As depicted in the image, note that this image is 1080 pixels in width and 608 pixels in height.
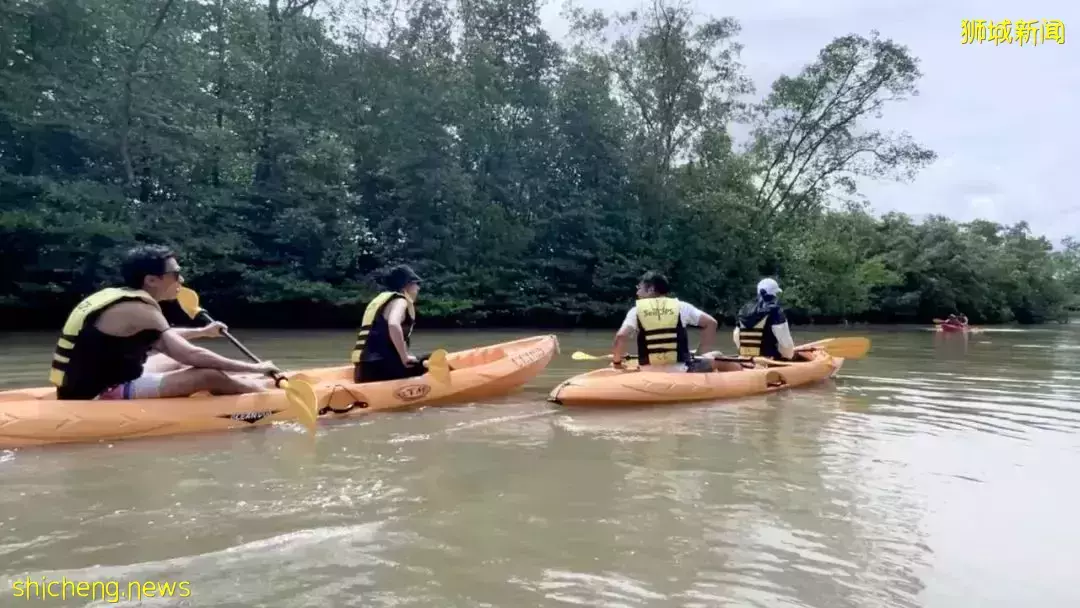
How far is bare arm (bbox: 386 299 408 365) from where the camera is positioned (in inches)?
237

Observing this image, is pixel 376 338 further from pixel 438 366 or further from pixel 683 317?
pixel 683 317

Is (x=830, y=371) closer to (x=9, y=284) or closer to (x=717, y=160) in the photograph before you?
(x=9, y=284)

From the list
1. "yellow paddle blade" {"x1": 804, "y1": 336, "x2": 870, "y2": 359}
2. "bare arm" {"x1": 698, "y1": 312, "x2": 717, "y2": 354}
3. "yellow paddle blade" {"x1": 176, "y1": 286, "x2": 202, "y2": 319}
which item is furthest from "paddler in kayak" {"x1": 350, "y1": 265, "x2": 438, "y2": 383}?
"yellow paddle blade" {"x1": 804, "y1": 336, "x2": 870, "y2": 359}

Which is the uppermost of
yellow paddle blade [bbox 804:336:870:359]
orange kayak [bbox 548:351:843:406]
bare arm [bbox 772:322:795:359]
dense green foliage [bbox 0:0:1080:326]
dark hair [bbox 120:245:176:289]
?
dense green foliage [bbox 0:0:1080:326]

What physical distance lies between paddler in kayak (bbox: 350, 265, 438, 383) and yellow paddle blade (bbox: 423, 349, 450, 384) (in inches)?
8.7

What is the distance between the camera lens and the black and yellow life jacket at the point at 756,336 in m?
7.88

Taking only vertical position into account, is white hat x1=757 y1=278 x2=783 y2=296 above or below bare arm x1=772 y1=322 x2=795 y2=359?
above

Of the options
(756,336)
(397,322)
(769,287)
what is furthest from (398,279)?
(756,336)

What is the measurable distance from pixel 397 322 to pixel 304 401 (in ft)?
4.18

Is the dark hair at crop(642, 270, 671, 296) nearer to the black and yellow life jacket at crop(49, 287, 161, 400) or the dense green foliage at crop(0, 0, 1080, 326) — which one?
the black and yellow life jacket at crop(49, 287, 161, 400)

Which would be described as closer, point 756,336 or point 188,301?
point 188,301

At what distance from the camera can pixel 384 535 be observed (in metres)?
2.92

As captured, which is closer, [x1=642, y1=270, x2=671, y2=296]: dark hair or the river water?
the river water

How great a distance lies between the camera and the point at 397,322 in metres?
6.04
